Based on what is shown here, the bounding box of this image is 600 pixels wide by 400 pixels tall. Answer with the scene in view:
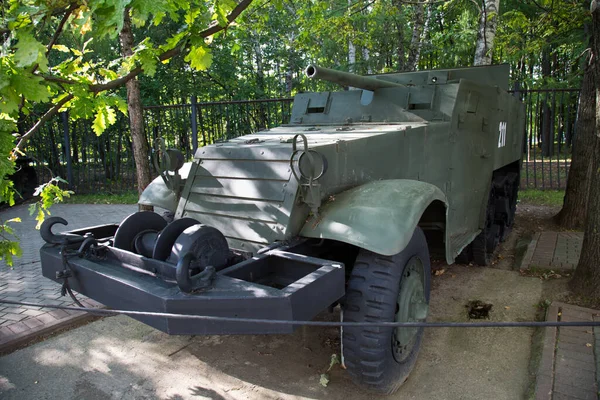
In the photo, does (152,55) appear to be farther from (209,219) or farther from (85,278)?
(85,278)

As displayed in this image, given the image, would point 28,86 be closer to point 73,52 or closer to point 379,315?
point 73,52

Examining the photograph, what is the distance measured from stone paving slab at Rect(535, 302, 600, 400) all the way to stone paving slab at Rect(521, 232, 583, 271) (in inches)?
52.4

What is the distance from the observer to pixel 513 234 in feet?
22.8

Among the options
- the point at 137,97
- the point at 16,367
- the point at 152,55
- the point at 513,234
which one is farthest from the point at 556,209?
the point at 16,367

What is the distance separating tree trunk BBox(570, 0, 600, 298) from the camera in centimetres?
395

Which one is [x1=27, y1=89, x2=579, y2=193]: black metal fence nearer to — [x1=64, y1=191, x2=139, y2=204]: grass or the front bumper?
[x1=64, y1=191, x2=139, y2=204]: grass

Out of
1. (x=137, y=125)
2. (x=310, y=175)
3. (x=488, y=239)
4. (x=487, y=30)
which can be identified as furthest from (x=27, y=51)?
(x=487, y=30)

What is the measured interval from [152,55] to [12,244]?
56.2 inches

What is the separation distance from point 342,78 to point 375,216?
1436 millimetres

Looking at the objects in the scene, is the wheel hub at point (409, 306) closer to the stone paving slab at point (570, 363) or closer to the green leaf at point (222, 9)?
the stone paving slab at point (570, 363)

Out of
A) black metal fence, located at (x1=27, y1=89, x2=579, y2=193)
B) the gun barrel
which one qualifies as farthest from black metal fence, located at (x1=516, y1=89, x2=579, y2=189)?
the gun barrel

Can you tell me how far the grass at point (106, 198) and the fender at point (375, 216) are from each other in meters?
8.24

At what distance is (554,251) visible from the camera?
5562 mm

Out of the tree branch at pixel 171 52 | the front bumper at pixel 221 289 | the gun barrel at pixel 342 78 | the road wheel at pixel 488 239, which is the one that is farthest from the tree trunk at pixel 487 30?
the front bumper at pixel 221 289
